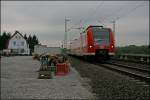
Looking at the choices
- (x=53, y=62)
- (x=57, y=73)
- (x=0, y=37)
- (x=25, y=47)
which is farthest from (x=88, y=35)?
(x=0, y=37)

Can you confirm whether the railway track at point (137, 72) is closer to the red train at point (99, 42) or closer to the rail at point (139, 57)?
the red train at point (99, 42)

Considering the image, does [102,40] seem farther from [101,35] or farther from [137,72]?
[137,72]

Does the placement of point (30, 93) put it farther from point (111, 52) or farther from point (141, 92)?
point (111, 52)

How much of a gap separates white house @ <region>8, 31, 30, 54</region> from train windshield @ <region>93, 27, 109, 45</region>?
72.4 meters

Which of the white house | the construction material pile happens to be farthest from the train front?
the white house

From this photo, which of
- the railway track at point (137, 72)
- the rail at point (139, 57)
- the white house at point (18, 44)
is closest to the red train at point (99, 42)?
the rail at point (139, 57)

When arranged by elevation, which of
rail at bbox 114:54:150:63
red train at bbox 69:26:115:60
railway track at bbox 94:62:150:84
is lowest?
railway track at bbox 94:62:150:84

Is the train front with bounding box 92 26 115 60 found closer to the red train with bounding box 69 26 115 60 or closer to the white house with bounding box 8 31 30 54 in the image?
the red train with bounding box 69 26 115 60

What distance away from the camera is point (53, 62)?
23844 mm

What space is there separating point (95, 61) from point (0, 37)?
96355 millimetres

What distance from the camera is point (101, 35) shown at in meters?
32.1

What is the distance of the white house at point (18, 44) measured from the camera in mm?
103125

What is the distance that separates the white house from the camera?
103 meters

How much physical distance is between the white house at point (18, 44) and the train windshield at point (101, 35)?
72371 millimetres
